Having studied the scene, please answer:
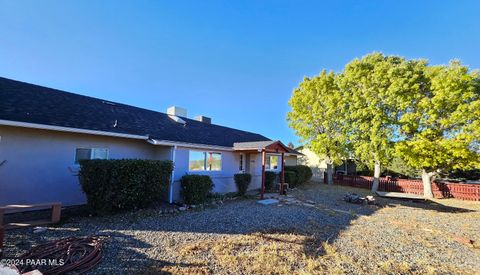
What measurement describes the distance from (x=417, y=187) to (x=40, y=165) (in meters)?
23.5

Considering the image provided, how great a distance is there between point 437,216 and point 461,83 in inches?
365

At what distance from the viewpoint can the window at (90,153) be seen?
8404 mm

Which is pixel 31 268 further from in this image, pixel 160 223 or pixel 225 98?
pixel 225 98

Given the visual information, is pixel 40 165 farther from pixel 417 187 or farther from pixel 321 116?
pixel 417 187

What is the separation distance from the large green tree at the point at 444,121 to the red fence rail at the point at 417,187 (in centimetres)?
198

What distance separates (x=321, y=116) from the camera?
19.2 m

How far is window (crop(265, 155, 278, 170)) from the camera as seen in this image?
16.1 meters

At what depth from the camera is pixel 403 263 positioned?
4434 mm

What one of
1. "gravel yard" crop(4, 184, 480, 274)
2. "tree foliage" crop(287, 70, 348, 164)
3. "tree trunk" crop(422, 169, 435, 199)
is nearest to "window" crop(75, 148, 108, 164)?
"gravel yard" crop(4, 184, 480, 274)

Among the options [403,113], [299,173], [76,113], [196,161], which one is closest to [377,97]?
[403,113]

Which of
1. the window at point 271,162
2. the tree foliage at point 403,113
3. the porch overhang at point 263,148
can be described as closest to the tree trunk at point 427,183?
the tree foliage at point 403,113

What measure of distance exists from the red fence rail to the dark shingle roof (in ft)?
55.1

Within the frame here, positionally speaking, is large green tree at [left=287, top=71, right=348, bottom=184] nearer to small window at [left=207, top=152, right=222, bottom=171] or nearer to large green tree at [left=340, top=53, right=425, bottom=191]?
large green tree at [left=340, top=53, right=425, bottom=191]

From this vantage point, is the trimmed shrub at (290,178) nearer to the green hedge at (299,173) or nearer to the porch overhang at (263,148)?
the green hedge at (299,173)
